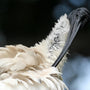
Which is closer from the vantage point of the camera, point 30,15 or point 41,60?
point 41,60

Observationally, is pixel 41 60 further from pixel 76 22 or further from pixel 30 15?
pixel 30 15

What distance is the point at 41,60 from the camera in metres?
2.59

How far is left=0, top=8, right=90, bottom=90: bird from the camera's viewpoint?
233 centimetres

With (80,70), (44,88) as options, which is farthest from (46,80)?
(80,70)

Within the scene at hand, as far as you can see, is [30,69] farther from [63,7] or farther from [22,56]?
[63,7]

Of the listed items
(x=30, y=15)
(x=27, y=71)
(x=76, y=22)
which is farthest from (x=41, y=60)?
(x=30, y=15)

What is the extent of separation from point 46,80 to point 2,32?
139 inches

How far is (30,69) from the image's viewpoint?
245cm

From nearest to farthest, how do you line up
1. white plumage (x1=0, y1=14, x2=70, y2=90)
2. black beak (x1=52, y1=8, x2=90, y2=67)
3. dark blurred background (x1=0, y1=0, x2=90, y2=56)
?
white plumage (x1=0, y1=14, x2=70, y2=90) < black beak (x1=52, y1=8, x2=90, y2=67) < dark blurred background (x1=0, y1=0, x2=90, y2=56)

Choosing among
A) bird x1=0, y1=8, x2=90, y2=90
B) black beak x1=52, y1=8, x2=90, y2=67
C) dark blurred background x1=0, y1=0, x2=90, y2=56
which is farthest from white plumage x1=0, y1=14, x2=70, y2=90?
dark blurred background x1=0, y1=0, x2=90, y2=56

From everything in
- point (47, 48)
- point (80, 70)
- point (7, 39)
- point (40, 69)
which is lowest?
point (40, 69)

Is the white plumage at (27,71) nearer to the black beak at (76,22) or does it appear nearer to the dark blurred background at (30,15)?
the black beak at (76,22)

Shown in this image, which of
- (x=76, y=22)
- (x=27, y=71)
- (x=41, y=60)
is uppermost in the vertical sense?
(x=76, y=22)

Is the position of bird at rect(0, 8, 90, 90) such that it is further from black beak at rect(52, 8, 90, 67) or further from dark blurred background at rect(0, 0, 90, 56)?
dark blurred background at rect(0, 0, 90, 56)
